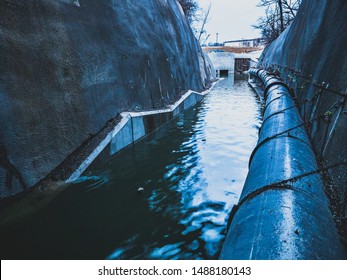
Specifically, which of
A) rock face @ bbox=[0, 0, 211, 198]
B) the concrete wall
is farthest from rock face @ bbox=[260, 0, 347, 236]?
the concrete wall

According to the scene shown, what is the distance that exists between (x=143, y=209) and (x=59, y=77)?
131 inches

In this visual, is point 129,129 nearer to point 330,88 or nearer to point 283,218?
point 330,88

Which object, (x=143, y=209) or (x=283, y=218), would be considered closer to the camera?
(x=283, y=218)

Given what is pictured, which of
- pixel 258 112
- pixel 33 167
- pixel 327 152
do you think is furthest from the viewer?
pixel 258 112

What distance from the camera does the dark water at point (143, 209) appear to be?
3250mm

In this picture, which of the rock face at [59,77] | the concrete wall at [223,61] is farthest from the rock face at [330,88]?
the concrete wall at [223,61]

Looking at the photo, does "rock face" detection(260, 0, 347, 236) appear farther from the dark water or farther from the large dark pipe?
the dark water

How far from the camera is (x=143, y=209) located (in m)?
4.16

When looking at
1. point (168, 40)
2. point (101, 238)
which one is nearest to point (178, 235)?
point (101, 238)

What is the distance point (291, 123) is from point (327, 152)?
1.29 meters

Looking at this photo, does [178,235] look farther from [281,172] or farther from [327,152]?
[327,152]

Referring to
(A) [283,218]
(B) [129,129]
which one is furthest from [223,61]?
(A) [283,218]

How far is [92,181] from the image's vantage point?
16.5 ft

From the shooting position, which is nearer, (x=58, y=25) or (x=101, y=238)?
(x=101, y=238)
